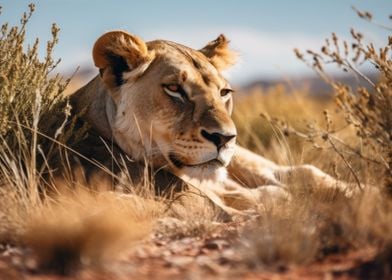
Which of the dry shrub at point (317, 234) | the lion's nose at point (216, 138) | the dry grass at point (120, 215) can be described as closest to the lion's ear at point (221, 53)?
the dry grass at point (120, 215)

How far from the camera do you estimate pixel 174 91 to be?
4.89m

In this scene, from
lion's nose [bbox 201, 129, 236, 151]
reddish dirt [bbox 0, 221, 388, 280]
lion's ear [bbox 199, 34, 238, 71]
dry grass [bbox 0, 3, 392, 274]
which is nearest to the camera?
reddish dirt [bbox 0, 221, 388, 280]

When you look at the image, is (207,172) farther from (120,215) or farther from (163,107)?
(120,215)

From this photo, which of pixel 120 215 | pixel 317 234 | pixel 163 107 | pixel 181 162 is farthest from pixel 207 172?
pixel 317 234

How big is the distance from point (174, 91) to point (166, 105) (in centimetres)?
13

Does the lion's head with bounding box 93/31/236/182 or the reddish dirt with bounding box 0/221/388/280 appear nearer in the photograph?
the reddish dirt with bounding box 0/221/388/280

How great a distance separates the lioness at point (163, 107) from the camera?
4.63 meters

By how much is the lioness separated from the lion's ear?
296mm

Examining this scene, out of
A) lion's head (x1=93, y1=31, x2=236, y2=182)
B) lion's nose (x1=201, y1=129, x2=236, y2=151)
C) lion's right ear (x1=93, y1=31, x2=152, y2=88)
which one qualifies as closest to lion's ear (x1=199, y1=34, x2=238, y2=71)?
lion's head (x1=93, y1=31, x2=236, y2=182)

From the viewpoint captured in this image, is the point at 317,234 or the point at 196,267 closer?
the point at 196,267

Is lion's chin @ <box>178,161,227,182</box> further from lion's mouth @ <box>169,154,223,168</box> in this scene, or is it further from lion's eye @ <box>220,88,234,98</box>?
lion's eye @ <box>220,88,234,98</box>

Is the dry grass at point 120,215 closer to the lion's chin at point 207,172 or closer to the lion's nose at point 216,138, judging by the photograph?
the lion's chin at point 207,172

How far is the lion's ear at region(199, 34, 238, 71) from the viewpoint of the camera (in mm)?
5695

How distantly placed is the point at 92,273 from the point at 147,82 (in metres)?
2.14
